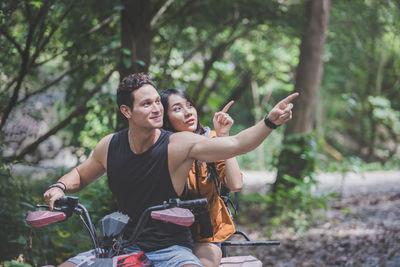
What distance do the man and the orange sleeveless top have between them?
0.23 metres

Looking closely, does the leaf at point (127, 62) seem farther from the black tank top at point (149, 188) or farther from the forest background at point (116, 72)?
the black tank top at point (149, 188)

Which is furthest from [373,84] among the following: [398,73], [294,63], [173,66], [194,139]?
[194,139]

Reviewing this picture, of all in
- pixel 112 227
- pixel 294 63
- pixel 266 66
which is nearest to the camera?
pixel 112 227

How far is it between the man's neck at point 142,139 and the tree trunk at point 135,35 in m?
2.32

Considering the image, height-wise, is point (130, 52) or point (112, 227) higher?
point (130, 52)

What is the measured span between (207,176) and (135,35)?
2727 millimetres

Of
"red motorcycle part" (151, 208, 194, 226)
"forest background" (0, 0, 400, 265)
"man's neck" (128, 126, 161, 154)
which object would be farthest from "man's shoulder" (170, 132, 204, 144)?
"forest background" (0, 0, 400, 265)

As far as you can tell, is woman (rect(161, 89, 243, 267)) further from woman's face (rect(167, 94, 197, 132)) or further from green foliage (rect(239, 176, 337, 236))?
green foliage (rect(239, 176, 337, 236))

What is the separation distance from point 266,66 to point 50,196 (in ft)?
35.0

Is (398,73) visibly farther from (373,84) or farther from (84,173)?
(84,173)

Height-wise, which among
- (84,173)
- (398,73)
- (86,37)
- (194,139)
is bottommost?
(84,173)

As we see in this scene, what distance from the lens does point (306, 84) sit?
759 centimetres

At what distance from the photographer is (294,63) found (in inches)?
A: 540

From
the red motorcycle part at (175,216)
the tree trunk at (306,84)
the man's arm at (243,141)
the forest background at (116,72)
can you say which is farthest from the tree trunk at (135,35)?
the tree trunk at (306,84)
